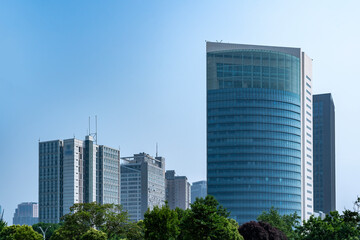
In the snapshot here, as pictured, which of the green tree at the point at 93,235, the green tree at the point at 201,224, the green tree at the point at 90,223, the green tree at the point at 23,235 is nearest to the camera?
the green tree at the point at 201,224

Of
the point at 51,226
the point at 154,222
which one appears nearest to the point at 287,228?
the point at 154,222

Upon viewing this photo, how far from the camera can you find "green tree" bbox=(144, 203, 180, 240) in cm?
7381

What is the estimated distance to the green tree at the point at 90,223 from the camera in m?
102

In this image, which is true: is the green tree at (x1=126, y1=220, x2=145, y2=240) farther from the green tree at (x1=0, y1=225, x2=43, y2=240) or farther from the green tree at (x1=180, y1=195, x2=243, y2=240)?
the green tree at (x1=180, y1=195, x2=243, y2=240)

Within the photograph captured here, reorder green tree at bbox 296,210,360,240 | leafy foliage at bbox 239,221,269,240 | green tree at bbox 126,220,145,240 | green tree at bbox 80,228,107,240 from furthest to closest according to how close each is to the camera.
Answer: green tree at bbox 126,220,145,240 < leafy foliage at bbox 239,221,269,240 < green tree at bbox 80,228,107,240 < green tree at bbox 296,210,360,240

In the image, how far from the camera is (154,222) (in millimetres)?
74250

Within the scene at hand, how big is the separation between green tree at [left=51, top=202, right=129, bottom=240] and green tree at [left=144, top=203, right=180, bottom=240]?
28.9m

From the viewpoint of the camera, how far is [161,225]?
242ft

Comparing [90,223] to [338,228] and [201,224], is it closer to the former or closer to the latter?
[201,224]

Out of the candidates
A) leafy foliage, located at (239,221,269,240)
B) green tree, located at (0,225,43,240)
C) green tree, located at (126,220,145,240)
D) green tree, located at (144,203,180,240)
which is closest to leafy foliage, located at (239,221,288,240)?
leafy foliage, located at (239,221,269,240)

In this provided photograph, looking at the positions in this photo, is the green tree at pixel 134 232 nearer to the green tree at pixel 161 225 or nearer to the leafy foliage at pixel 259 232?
the leafy foliage at pixel 259 232

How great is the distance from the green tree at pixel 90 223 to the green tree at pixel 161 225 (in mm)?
28906

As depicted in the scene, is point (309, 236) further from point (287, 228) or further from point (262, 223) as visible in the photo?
point (287, 228)

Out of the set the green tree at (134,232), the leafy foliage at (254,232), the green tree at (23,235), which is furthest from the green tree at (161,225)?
the green tree at (23,235)
